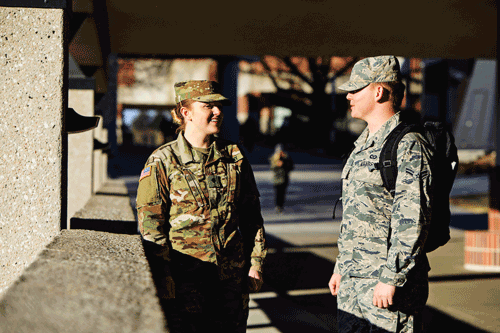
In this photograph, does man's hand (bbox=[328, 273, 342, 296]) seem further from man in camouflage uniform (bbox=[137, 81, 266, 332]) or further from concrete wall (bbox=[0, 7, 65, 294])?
concrete wall (bbox=[0, 7, 65, 294])

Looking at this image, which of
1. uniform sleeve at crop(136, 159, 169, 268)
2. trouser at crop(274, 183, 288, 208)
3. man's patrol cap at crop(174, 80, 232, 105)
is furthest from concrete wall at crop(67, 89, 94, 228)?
trouser at crop(274, 183, 288, 208)

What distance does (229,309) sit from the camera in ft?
9.23

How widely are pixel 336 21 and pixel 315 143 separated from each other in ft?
101

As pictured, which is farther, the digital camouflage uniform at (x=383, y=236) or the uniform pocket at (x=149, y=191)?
the uniform pocket at (x=149, y=191)

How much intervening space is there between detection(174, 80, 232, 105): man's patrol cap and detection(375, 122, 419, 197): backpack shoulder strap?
88 cm

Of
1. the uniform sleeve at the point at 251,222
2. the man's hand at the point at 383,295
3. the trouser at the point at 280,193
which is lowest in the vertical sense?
the trouser at the point at 280,193

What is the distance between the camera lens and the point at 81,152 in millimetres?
6676

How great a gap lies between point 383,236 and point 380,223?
0.21 ft

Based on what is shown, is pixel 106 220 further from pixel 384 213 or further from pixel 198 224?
pixel 384 213

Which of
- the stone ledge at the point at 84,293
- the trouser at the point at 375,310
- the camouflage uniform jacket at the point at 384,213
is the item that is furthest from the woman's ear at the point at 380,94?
the stone ledge at the point at 84,293

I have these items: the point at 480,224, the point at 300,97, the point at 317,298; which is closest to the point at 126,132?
the point at 300,97

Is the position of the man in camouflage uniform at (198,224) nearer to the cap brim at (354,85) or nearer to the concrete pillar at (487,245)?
the cap brim at (354,85)

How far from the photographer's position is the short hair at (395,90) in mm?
2758

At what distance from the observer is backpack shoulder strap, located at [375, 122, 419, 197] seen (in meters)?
2.54
